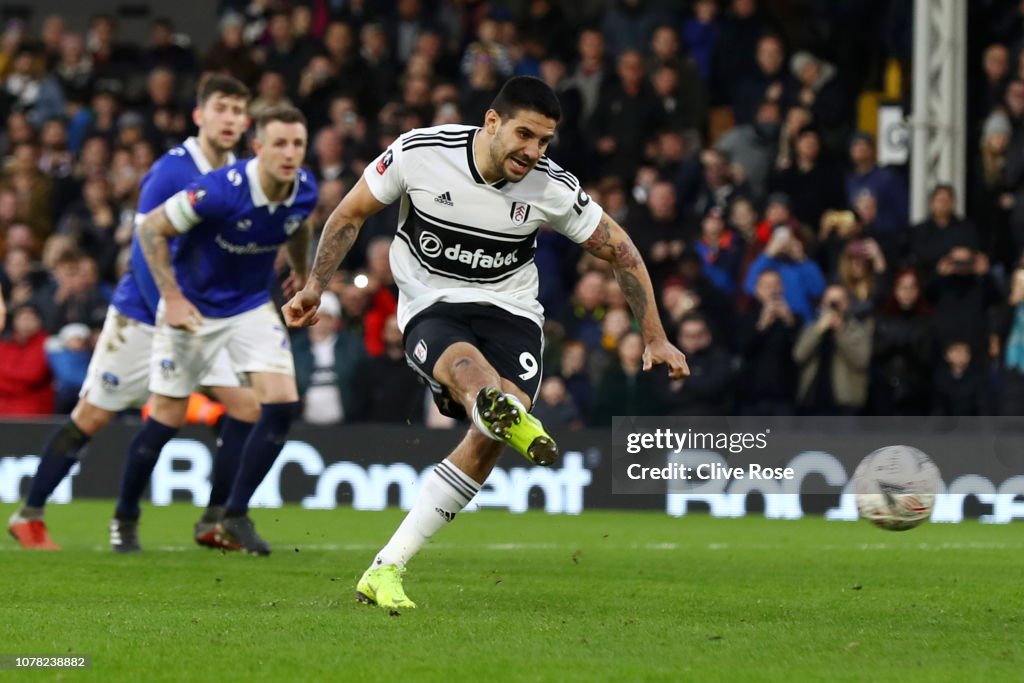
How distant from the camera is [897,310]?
1531cm

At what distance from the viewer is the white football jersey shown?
798 centimetres

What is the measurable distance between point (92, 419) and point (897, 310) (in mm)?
7111

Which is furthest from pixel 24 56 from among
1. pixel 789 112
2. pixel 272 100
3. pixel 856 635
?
pixel 856 635

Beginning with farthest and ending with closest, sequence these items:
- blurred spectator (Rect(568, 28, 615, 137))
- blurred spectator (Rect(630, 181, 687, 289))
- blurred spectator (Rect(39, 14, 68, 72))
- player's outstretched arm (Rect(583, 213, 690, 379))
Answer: blurred spectator (Rect(39, 14, 68, 72)) → blurred spectator (Rect(568, 28, 615, 137)) → blurred spectator (Rect(630, 181, 687, 289)) → player's outstretched arm (Rect(583, 213, 690, 379))

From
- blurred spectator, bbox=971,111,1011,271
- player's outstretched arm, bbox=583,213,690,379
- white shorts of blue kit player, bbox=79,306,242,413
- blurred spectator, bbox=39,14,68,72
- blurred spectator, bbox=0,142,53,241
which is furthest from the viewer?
blurred spectator, bbox=39,14,68,72

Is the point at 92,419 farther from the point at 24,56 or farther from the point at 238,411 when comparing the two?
the point at 24,56

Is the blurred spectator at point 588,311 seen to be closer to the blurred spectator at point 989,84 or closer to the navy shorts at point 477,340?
the blurred spectator at point 989,84

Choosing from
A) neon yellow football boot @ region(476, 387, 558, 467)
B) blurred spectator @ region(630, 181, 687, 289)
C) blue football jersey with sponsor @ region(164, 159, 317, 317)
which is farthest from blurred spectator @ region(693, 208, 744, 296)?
neon yellow football boot @ region(476, 387, 558, 467)

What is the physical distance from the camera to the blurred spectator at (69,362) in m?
16.7

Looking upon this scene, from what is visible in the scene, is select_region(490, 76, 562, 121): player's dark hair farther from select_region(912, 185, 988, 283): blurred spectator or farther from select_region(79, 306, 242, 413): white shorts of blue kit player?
select_region(912, 185, 988, 283): blurred spectator

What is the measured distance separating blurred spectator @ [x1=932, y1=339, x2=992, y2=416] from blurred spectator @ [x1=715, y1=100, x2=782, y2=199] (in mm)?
3446

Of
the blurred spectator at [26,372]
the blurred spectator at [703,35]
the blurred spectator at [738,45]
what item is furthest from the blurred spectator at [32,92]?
the blurred spectator at [738,45]

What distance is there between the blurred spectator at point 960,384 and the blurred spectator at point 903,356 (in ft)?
0.50

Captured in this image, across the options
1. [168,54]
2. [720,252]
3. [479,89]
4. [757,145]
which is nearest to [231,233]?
[720,252]
